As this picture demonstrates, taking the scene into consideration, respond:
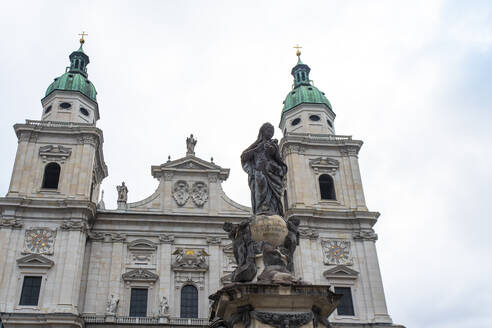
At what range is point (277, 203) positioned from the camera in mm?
8898

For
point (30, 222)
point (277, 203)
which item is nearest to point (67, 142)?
point (30, 222)

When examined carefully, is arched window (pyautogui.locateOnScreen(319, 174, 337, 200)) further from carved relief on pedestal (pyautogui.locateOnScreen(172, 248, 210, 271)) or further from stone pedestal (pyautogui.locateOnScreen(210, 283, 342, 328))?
stone pedestal (pyautogui.locateOnScreen(210, 283, 342, 328))

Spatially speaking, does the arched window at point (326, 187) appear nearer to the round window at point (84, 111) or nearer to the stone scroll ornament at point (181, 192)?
the stone scroll ornament at point (181, 192)

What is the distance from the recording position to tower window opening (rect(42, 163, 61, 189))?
2783 centimetres

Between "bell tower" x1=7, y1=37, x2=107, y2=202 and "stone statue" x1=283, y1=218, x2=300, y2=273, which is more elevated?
"bell tower" x1=7, y1=37, x2=107, y2=202

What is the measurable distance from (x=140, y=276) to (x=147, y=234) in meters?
2.37

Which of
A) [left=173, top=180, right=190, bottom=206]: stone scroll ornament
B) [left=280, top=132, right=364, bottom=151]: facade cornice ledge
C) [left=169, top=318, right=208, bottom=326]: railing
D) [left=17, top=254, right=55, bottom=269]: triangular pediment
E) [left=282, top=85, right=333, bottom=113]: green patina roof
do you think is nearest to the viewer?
[left=169, top=318, right=208, bottom=326]: railing

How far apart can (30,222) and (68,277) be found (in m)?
3.93

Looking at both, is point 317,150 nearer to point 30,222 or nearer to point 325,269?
point 325,269

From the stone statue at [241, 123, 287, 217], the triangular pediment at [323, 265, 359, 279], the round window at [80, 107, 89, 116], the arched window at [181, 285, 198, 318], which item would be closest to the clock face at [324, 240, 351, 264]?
the triangular pediment at [323, 265, 359, 279]

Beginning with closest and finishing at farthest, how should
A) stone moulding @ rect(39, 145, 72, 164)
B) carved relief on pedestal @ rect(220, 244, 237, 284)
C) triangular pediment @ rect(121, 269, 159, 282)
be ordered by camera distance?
A: triangular pediment @ rect(121, 269, 159, 282) < carved relief on pedestal @ rect(220, 244, 237, 284) < stone moulding @ rect(39, 145, 72, 164)

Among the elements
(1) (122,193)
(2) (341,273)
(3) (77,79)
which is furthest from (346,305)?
(3) (77,79)

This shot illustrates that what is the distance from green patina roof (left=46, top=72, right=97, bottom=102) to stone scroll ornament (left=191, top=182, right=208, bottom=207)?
31.8ft

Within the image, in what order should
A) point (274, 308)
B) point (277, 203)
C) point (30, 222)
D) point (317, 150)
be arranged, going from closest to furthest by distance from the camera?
1. point (274, 308)
2. point (277, 203)
3. point (30, 222)
4. point (317, 150)
